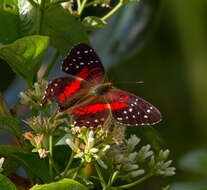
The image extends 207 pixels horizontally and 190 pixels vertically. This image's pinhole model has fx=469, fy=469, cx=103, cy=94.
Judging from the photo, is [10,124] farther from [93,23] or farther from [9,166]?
[93,23]

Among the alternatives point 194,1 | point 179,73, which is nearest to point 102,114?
point 194,1

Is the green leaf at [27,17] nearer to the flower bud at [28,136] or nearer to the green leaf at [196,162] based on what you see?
the flower bud at [28,136]

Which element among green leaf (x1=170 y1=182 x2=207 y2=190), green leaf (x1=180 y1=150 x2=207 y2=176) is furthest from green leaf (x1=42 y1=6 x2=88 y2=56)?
green leaf (x1=170 y1=182 x2=207 y2=190)

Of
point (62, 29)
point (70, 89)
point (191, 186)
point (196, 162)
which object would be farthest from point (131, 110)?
point (191, 186)

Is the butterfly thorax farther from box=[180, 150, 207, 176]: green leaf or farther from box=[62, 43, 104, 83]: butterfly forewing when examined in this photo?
box=[180, 150, 207, 176]: green leaf

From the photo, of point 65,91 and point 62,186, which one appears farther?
point 65,91

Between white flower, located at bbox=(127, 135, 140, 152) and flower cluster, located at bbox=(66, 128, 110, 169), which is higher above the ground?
flower cluster, located at bbox=(66, 128, 110, 169)
